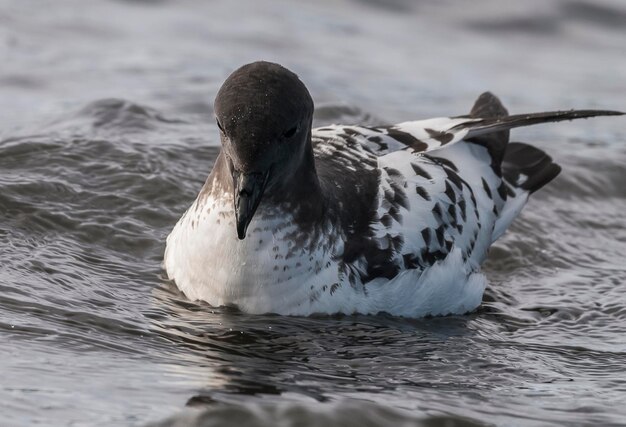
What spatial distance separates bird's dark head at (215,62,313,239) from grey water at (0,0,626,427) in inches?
32.6

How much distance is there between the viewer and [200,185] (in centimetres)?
1003

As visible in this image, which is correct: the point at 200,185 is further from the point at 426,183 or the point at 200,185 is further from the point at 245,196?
the point at 245,196

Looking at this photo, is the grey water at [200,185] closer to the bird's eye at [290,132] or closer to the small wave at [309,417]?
the small wave at [309,417]

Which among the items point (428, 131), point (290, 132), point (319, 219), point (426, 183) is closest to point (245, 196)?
point (290, 132)

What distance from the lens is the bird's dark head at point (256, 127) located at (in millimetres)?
6906

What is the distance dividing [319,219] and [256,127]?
0.84m

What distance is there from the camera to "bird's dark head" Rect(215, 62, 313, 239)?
22.7ft

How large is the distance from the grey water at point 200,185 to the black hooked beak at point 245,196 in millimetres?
679

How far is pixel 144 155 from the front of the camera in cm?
1020

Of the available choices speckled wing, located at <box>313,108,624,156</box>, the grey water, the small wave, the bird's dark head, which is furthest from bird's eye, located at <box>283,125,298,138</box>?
the small wave

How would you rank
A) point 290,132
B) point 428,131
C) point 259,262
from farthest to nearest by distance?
point 428,131 → point 259,262 → point 290,132

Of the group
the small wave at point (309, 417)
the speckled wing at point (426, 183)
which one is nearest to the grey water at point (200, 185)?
the small wave at point (309, 417)

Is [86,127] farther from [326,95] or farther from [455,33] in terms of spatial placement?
[455,33]

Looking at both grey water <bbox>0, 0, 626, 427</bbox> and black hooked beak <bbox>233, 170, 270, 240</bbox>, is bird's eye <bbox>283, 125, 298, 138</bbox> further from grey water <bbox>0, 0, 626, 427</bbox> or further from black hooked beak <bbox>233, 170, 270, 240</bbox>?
grey water <bbox>0, 0, 626, 427</bbox>
